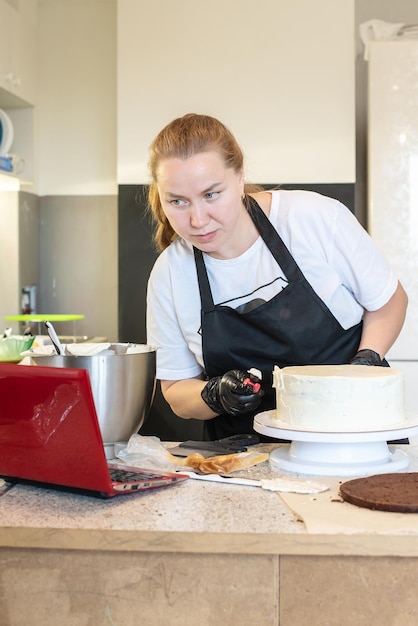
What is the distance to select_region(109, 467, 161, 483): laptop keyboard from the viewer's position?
111 cm

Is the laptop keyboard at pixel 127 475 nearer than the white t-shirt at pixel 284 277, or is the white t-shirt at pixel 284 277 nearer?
the laptop keyboard at pixel 127 475

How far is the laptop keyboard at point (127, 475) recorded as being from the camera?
1111 millimetres

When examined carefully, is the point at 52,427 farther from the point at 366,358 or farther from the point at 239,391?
the point at 366,358

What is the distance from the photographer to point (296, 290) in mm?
1658

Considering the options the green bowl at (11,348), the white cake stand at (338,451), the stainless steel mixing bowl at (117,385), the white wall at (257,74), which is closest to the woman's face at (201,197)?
the stainless steel mixing bowl at (117,385)

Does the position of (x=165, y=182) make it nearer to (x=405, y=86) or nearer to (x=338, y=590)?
(x=338, y=590)

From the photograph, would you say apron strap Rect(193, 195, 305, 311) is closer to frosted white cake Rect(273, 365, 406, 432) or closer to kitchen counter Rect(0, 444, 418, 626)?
frosted white cake Rect(273, 365, 406, 432)

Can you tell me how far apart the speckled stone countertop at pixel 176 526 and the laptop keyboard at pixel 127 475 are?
0.08 ft

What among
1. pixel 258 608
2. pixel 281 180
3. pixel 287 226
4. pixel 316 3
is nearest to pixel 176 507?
pixel 258 608

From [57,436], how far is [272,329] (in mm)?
726

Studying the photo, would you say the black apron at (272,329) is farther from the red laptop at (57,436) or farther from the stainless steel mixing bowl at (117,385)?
the red laptop at (57,436)

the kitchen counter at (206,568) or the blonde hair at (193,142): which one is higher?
the blonde hair at (193,142)

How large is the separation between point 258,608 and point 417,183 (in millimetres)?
2166

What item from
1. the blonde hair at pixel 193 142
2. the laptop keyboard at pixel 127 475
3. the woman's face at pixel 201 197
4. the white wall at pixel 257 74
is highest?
the white wall at pixel 257 74
